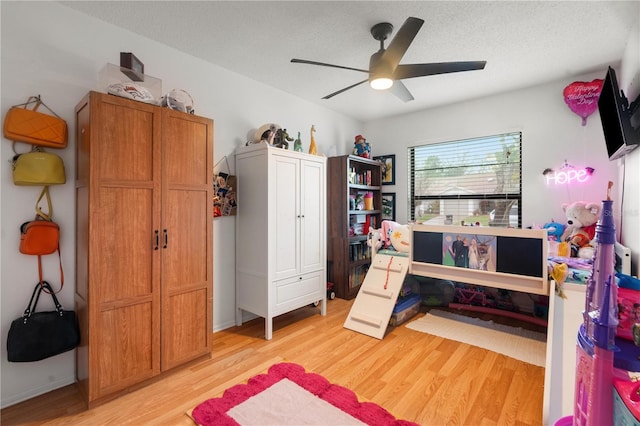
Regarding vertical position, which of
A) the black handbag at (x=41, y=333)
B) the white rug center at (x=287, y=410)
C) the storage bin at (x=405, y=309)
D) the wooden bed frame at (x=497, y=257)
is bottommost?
the white rug center at (x=287, y=410)

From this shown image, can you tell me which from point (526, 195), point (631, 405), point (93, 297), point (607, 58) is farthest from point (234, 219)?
point (607, 58)

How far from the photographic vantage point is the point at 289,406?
1.86 m

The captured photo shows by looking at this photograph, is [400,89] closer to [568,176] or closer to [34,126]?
[568,176]

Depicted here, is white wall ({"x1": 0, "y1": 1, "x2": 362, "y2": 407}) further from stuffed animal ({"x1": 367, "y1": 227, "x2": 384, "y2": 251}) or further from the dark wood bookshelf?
stuffed animal ({"x1": 367, "y1": 227, "x2": 384, "y2": 251})

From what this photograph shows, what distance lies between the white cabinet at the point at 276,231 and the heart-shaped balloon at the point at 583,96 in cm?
263

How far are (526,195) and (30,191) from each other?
15.0ft

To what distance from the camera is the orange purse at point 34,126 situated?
1847mm

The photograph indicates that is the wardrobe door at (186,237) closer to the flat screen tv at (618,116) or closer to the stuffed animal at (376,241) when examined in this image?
the stuffed animal at (376,241)

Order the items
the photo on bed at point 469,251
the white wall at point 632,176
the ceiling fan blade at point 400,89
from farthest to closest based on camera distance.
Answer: the photo on bed at point 469,251, the ceiling fan blade at point 400,89, the white wall at point 632,176

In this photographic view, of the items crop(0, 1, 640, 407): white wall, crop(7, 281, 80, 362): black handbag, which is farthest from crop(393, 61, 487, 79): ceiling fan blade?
crop(7, 281, 80, 362): black handbag

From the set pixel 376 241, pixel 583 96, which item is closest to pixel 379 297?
pixel 376 241

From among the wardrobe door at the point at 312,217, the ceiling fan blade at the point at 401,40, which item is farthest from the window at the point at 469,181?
the ceiling fan blade at the point at 401,40

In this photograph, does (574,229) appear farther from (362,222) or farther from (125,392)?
(125,392)

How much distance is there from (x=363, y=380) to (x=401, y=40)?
233 centimetres
